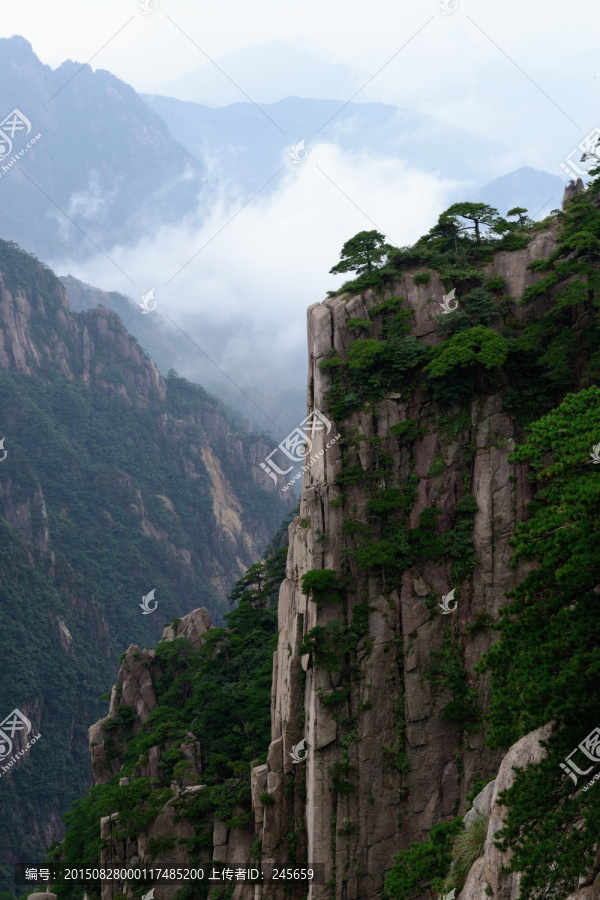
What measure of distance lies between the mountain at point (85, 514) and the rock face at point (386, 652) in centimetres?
4958

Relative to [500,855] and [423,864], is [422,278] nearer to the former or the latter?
[423,864]

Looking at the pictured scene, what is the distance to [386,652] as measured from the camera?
2630 cm

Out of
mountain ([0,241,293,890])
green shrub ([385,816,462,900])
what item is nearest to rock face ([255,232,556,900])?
green shrub ([385,816,462,900])

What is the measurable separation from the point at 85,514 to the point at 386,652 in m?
87.5

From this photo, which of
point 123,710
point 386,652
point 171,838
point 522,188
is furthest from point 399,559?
point 522,188

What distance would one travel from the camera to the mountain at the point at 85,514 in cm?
7894

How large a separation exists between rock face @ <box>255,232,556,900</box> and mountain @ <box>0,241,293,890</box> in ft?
163

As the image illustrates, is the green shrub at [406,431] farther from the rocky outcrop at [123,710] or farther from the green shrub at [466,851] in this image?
the rocky outcrop at [123,710]

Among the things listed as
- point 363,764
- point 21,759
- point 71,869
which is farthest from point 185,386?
point 363,764

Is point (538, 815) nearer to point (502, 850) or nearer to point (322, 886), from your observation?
point (502, 850)

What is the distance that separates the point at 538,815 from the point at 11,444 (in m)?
99.6

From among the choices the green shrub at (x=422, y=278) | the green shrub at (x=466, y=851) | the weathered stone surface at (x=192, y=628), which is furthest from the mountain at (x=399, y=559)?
the weathered stone surface at (x=192, y=628)

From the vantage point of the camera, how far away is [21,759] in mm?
74875

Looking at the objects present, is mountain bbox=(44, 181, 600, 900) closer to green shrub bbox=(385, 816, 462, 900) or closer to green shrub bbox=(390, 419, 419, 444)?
green shrub bbox=(390, 419, 419, 444)
